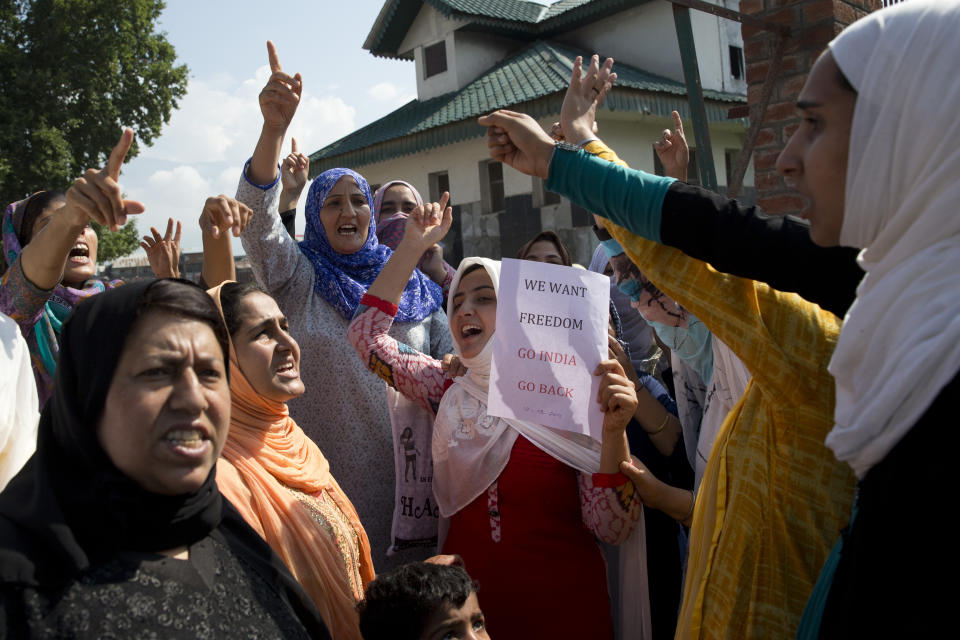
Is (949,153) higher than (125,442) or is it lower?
higher

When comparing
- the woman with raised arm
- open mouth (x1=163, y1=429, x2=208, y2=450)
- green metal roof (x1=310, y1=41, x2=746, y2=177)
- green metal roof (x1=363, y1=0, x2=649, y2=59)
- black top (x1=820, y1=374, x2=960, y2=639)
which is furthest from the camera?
green metal roof (x1=363, y1=0, x2=649, y2=59)

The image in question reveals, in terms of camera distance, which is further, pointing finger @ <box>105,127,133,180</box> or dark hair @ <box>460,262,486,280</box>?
dark hair @ <box>460,262,486,280</box>

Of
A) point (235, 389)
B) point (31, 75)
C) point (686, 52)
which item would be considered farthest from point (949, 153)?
point (31, 75)

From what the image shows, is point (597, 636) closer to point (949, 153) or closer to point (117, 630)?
point (117, 630)

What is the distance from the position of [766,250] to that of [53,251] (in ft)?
6.50

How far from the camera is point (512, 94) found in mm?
14461

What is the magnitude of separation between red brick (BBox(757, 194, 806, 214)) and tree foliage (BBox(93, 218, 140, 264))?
18167mm

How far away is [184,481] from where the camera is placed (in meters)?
1.46

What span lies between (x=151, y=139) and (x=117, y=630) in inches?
810

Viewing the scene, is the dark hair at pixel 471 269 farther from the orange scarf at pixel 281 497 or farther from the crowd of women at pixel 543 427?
the orange scarf at pixel 281 497

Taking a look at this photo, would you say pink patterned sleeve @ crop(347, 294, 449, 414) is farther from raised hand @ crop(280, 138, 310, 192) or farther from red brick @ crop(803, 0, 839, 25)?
red brick @ crop(803, 0, 839, 25)

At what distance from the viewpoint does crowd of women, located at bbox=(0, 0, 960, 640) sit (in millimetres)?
1145

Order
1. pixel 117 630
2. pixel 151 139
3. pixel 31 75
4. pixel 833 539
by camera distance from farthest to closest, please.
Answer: pixel 151 139, pixel 31 75, pixel 833 539, pixel 117 630

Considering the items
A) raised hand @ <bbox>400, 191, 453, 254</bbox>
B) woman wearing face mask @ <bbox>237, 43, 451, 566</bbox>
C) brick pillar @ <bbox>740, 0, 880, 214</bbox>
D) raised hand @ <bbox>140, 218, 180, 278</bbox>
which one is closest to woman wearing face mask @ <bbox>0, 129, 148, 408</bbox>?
raised hand @ <bbox>140, 218, 180, 278</bbox>
